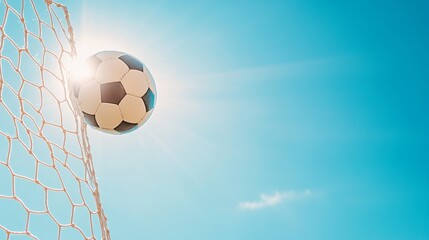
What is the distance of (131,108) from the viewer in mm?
4551

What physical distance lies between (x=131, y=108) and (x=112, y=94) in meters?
0.23

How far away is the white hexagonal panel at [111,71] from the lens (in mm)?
4594

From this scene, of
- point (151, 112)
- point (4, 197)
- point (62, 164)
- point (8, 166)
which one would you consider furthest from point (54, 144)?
point (151, 112)

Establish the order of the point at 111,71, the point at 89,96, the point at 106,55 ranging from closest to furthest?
the point at 89,96, the point at 111,71, the point at 106,55

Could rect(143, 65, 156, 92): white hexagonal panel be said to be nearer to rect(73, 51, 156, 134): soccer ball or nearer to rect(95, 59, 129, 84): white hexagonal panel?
rect(73, 51, 156, 134): soccer ball

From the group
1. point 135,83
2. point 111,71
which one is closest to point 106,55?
point 111,71

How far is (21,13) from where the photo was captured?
4.17 m

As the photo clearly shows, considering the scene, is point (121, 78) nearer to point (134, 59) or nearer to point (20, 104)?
point (134, 59)

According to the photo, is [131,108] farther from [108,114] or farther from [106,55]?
[106,55]

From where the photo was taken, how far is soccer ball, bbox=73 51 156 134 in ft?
14.9

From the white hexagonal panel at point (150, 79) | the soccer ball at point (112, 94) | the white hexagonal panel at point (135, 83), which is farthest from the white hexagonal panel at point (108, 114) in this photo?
the white hexagonal panel at point (150, 79)

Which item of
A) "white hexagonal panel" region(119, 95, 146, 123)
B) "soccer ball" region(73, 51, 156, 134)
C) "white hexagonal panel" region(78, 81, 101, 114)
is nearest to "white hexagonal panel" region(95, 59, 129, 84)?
"soccer ball" region(73, 51, 156, 134)

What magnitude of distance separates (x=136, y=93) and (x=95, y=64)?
1.73 feet

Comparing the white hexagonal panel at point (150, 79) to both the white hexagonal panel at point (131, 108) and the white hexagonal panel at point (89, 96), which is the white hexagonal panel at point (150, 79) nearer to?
the white hexagonal panel at point (131, 108)
